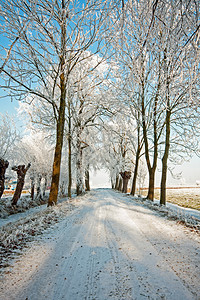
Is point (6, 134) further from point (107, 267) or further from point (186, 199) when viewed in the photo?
point (186, 199)

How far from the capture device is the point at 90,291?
65.1 inches

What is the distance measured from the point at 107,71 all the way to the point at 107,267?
11.1 meters

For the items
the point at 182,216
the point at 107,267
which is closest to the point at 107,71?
the point at 182,216

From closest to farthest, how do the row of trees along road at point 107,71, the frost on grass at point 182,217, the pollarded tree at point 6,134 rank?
the row of trees along road at point 107,71
the frost on grass at point 182,217
the pollarded tree at point 6,134

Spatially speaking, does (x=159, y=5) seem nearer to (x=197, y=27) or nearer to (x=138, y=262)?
(x=197, y=27)

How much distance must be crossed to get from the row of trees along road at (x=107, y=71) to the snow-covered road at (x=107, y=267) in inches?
110

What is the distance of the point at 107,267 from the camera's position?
2.09 meters

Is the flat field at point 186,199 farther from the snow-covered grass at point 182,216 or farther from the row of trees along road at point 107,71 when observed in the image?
the snow-covered grass at point 182,216

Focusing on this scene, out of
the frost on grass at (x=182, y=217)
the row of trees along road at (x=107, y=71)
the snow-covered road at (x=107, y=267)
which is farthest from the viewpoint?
the frost on grass at (x=182, y=217)

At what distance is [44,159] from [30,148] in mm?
2443

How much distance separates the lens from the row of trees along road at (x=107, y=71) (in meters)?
2.93

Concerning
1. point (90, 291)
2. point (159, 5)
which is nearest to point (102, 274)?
point (90, 291)

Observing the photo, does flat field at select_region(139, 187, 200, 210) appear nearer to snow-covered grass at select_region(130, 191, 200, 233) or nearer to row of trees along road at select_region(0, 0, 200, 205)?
row of trees along road at select_region(0, 0, 200, 205)

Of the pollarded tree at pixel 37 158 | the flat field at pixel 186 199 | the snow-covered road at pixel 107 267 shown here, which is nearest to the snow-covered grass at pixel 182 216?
the snow-covered road at pixel 107 267
